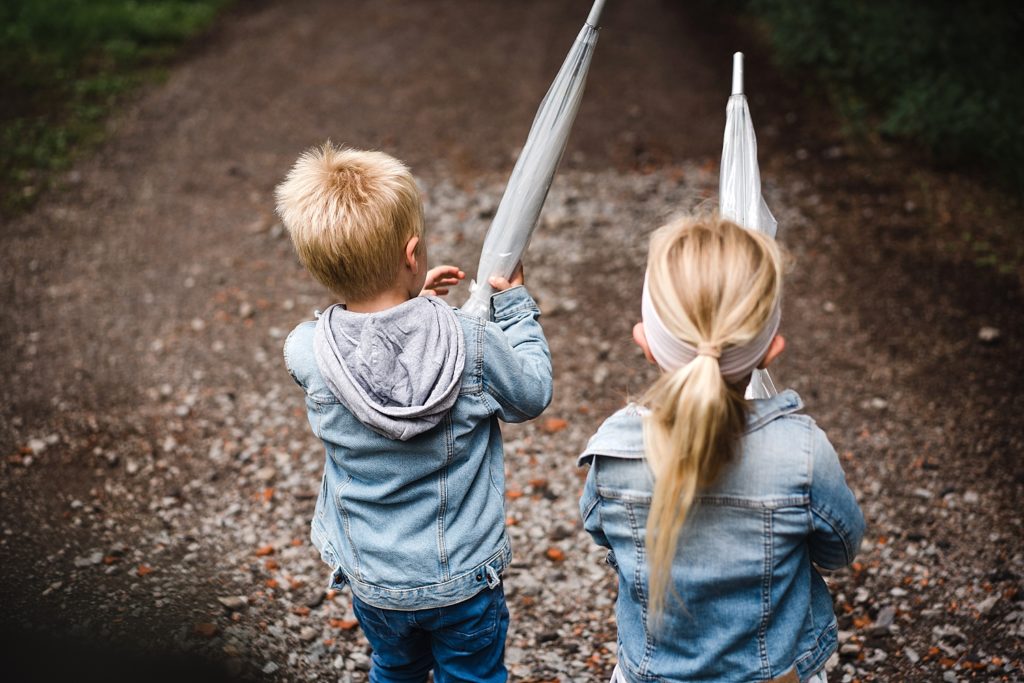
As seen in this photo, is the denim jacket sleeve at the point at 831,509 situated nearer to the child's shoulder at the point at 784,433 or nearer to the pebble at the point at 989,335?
the child's shoulder at the point at 784,433

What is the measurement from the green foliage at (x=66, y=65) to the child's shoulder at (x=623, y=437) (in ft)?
19.9

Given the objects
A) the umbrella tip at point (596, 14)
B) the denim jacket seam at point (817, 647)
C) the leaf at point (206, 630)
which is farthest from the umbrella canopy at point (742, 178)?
the leaf at point (206, 630)

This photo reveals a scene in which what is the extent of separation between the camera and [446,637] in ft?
7.27

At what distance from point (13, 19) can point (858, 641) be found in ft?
30.5

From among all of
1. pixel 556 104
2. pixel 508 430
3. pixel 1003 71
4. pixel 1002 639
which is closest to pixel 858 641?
pixel 1002 639

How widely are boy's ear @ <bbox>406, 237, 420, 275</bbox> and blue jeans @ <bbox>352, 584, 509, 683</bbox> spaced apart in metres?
0.83

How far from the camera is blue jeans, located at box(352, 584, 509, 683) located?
2.16 metres

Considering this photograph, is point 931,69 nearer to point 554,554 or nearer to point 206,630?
point 554,554

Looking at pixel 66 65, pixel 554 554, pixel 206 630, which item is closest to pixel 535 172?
pixel 554 554

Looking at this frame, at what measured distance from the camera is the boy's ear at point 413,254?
2.00 m

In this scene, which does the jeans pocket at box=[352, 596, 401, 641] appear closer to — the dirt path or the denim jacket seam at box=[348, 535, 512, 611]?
the denim jacket seam at box=[348, 535, 512, 611]

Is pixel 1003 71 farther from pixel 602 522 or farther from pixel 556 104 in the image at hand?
pixel 602 522

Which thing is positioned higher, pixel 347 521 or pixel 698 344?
pixel 698 344

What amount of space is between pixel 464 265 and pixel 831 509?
4148 millimetres
